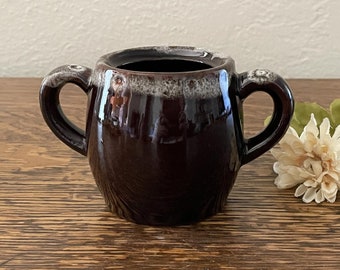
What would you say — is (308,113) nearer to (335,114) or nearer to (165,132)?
(335,114)

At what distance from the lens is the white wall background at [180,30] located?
0.99 meters

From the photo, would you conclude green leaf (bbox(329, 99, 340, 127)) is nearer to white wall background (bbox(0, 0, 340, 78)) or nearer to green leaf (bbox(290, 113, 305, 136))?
green leaf (bbox(290, 113, 305, 136))

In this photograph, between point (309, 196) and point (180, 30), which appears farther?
point (180, 30)

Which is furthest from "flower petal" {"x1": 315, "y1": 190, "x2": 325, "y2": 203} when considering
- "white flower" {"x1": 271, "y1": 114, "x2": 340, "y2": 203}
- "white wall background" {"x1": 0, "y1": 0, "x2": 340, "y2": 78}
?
"white wall background" {"x1": 0, "y1": 0, "x2": 340, "y2": 78}

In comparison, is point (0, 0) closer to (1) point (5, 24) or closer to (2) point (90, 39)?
(1) point (5, 24)

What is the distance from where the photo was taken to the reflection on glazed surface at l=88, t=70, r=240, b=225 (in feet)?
1.50

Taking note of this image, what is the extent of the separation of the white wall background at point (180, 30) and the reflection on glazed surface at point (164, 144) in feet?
1.76

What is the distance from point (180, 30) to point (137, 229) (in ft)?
1.86

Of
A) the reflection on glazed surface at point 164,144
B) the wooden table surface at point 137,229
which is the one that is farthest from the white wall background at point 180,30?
the reflection on glazed surface at point 164,144

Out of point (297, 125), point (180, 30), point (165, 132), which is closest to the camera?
point (165, 132)

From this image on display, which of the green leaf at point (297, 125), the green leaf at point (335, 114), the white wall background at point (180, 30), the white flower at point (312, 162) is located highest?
the white wall background at point (180, 30)

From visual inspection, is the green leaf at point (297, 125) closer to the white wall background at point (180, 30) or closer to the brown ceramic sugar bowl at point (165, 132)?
the brown ceramic sugar bowl at point (165, 132)

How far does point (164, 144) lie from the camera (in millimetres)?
458

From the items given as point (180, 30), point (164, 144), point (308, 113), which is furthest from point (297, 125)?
point (180, 30)
